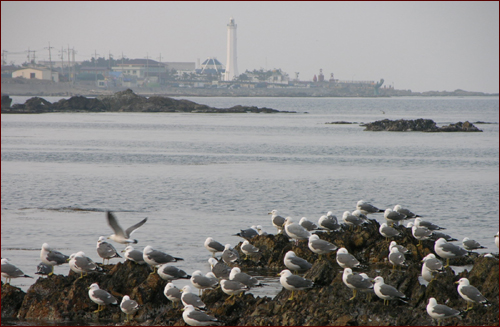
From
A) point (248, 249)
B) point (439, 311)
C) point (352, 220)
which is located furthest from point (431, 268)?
point (248, 249)

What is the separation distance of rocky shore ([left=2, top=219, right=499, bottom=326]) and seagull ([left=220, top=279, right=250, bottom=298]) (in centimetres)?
11

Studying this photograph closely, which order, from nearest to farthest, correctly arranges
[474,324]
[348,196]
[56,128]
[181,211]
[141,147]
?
[474,324] < [181,211] < [348,196] < [141,147] < [56,128]

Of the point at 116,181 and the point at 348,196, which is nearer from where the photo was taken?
the point at 348,196

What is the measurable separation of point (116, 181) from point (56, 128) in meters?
34.4

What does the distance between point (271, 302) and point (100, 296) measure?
248cm

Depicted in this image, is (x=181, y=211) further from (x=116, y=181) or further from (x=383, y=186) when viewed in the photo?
(x=383, y=186)

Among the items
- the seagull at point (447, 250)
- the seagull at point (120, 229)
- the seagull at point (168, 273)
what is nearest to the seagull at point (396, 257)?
the seagull at point (447, 250)

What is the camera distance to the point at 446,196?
Answer: 73.0ft

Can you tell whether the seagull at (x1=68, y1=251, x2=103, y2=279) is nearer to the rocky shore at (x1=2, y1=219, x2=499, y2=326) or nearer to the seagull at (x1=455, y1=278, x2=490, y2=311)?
the rocky shore at (x1=2, y1=219, x2=499, y2=326)

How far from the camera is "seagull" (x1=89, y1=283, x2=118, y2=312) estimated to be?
888 cm

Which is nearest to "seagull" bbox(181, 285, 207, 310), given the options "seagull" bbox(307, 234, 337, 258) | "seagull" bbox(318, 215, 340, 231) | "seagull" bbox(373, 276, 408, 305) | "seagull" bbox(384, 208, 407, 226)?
"seagull" bbox(373, 276, 408, 305)

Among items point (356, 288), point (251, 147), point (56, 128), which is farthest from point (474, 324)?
point (56, 128)

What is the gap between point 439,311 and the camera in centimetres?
799

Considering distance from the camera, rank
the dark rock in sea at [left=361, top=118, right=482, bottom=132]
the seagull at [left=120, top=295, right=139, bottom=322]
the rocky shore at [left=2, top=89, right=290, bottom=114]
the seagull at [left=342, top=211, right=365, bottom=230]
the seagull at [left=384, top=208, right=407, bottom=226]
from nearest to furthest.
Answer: the seagull at [left=120, top=295, right=139, bottom=322] < the seagull at [left=342, top=211, right=365, bottom=230] < the seagull at [left=384, top=208, right=407, bottom=226] < the dark rock in sea at [left=361, top=118, right=482, bottom=132] < the rocky shore at [left=2, top=89, right=290, bottom=114]
